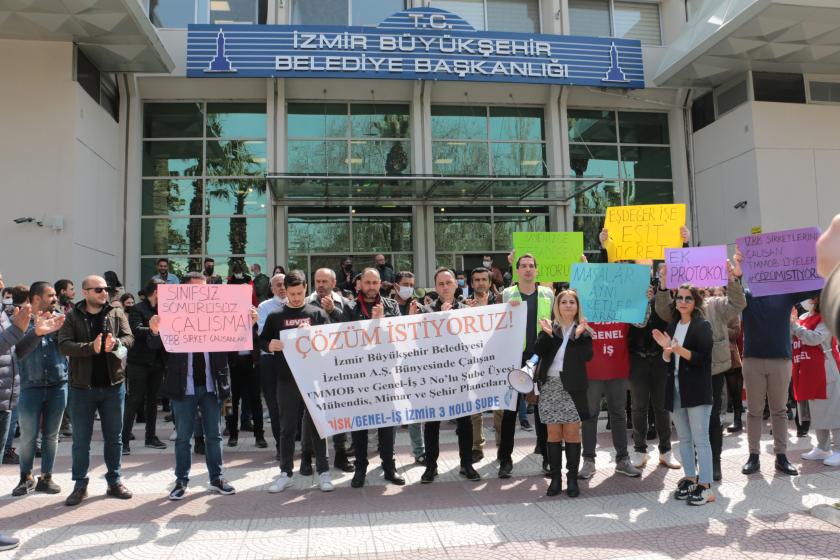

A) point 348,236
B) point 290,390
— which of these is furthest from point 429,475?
point 348,236

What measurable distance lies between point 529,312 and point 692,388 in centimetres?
181

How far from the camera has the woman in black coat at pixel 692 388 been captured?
16.5 ft

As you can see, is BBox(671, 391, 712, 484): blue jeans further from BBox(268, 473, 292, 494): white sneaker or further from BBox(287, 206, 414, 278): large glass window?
BBox(287, 206, 414, 278): large glass window

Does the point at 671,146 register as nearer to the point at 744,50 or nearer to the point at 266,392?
the point at 744,50

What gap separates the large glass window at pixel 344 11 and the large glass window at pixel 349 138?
238 centimetres

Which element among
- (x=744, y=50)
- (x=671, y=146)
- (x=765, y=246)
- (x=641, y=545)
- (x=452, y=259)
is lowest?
(x=641, y=545)

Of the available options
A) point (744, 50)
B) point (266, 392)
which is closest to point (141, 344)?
point (266, 392)

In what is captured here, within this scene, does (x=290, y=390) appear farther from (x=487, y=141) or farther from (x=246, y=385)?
(x=487, y=141)

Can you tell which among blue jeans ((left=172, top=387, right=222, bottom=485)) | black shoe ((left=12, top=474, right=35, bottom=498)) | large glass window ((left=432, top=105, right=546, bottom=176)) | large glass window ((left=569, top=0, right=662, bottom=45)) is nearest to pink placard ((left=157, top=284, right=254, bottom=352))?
blue jeans ((left=172, top=387, right=222, bottom=485))

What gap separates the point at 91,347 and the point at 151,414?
109 inches

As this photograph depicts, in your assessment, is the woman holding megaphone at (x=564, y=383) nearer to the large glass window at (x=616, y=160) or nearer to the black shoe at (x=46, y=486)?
the black shoe at (x=46, y=486)

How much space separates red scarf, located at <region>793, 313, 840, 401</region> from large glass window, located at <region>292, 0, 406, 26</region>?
14.2 m

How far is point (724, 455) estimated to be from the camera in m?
6.61

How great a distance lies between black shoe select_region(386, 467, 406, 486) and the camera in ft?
18.9
